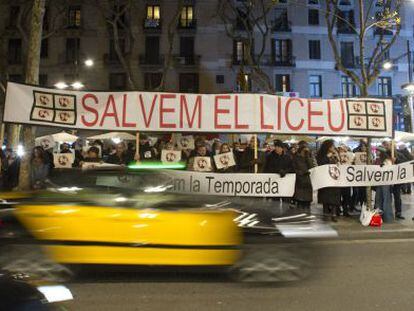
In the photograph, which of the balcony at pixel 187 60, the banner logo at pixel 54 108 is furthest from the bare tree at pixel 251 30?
the banner logo at pixel 54 108

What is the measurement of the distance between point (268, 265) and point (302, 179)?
5.24 m

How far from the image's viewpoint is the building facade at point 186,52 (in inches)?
1900

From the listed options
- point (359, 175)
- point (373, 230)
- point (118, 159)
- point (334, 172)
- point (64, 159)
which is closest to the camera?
point (373, 230)

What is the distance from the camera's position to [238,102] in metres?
10.8

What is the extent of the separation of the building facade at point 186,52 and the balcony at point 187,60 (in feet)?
0.31

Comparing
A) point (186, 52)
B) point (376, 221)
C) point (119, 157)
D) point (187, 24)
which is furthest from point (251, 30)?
point (376, 221)

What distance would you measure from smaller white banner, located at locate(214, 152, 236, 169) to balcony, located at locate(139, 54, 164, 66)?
37689 mm

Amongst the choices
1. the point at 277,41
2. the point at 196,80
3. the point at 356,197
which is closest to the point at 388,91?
the point at 277,41

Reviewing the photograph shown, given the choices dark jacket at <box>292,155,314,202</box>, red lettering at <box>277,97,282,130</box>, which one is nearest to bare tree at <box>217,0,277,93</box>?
red lettering at <box>277,97,282,130</box>

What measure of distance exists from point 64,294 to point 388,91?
5297 cm

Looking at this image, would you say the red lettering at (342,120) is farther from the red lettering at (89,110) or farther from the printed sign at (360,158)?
the red lettering at (89,110)

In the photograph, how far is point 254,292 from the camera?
5.97 meters

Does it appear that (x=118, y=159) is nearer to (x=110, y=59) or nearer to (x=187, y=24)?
(x=110, y=59)

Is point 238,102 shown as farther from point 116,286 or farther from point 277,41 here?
point 277,41
